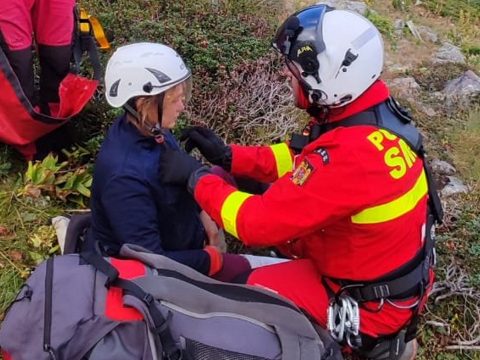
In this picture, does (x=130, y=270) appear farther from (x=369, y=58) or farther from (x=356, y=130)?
(x=369, y=58)

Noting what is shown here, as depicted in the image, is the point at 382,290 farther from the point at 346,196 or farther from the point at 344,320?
the point at 346,196

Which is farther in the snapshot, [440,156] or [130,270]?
[440,156]

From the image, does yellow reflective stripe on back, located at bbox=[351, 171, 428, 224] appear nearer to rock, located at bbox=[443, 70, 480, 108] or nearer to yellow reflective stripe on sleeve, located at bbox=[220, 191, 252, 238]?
yellow reflective stripe on sleeve, located at bbox=[220, 191, 252, 238]

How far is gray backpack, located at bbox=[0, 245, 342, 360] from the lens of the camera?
104 inches

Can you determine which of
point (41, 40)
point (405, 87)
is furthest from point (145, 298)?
point (405, 87)

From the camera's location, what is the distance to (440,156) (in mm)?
5488

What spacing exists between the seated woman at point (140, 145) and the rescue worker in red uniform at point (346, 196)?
0.13 m

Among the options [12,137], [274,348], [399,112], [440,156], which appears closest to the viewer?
[274,348]

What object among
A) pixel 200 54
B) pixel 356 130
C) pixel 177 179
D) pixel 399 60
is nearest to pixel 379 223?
pixel 356 130

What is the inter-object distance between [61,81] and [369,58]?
253cm

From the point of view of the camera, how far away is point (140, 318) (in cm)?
269

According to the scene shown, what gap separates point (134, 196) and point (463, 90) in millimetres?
4532

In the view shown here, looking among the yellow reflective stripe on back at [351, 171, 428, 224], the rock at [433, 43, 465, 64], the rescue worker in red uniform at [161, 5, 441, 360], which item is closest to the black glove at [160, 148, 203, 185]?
the rescue worker in red uniform at [161, 5, 441, 360]

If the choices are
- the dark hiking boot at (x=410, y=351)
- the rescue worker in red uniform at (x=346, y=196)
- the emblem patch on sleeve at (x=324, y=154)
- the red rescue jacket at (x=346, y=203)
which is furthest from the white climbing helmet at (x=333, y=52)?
the dark hiking boot at (x=410, y=351)
